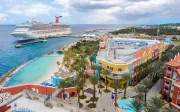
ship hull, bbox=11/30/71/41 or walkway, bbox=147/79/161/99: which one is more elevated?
ship hull, bbox=11/30/71/41

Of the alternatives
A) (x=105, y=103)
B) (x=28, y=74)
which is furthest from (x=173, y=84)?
(x=28, y=74)

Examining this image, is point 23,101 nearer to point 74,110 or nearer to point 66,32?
point 74,110

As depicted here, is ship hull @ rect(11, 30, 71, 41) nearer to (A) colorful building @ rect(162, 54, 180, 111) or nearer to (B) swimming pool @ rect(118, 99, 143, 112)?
(B) swimming pool @ rect(118, 99, 143, 112)

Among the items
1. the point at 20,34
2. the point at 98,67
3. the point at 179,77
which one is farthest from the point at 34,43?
the point at 179,77

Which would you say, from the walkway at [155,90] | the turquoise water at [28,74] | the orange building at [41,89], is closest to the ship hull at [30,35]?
the turquoise water at [28,74]

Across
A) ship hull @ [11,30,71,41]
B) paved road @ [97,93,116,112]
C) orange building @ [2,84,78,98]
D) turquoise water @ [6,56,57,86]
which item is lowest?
paved road @ [97,93,116,112]

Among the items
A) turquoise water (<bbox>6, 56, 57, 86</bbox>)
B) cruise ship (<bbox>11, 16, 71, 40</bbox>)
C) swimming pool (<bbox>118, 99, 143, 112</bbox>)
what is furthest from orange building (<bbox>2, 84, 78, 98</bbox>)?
cruise ship (<bbox>11, 16, 71, 40</bbox>)
